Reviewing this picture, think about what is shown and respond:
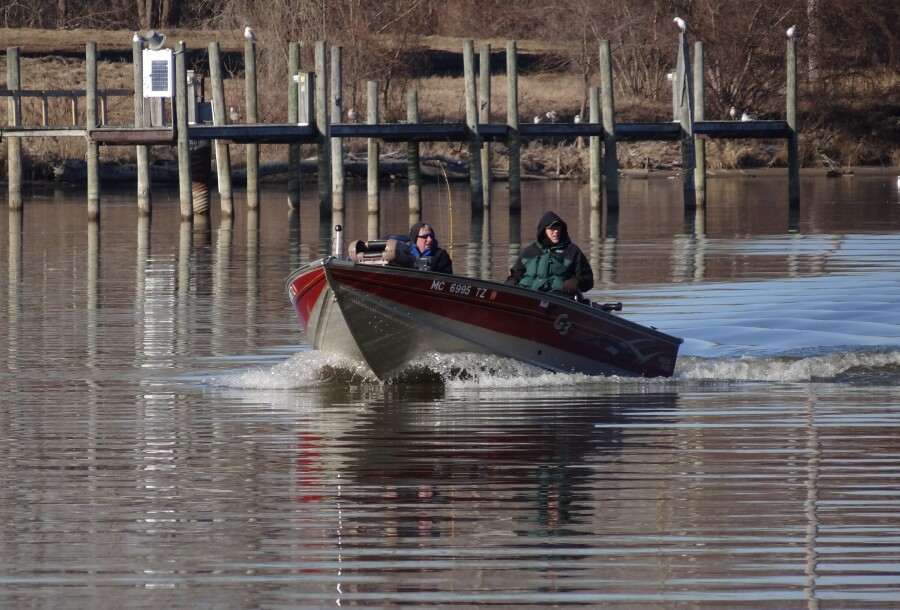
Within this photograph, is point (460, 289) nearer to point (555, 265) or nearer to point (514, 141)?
point (555, 265)

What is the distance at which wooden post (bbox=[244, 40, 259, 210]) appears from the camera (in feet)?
119

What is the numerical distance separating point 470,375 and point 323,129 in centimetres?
2000

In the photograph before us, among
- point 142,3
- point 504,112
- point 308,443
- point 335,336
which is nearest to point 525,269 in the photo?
point 335,336

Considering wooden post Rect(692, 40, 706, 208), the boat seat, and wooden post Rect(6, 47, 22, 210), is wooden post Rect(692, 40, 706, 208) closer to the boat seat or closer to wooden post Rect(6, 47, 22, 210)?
wooden post Rect(6, 47, 22, 210)

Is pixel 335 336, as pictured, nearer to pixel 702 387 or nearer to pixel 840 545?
pixel 702 387

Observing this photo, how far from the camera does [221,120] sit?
112 feet

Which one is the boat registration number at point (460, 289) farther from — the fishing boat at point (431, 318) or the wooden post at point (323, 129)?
the wooden post at point (323, 129)

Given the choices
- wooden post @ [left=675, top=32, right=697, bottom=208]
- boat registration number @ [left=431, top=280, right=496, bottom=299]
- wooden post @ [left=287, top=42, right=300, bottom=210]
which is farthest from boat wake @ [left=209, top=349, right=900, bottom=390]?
wooden post @ [left=675, top=32, right=697, bottom=208]

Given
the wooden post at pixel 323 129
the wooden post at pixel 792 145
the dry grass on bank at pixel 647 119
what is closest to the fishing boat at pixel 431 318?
the wooden post at pixel 323 129

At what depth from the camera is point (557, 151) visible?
50.7m

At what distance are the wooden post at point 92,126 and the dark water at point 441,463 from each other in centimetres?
1124

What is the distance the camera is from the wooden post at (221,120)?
3366cm

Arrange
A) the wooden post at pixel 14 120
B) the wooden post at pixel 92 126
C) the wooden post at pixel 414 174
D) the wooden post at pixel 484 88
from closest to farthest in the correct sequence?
the wooden post at pixel 92 126
the wooden post at pixel 14 120
the wooden post at pixel 484 88
the wooden post at pixel 414 174

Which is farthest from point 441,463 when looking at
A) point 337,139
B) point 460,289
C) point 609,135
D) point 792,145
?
point 792,145
